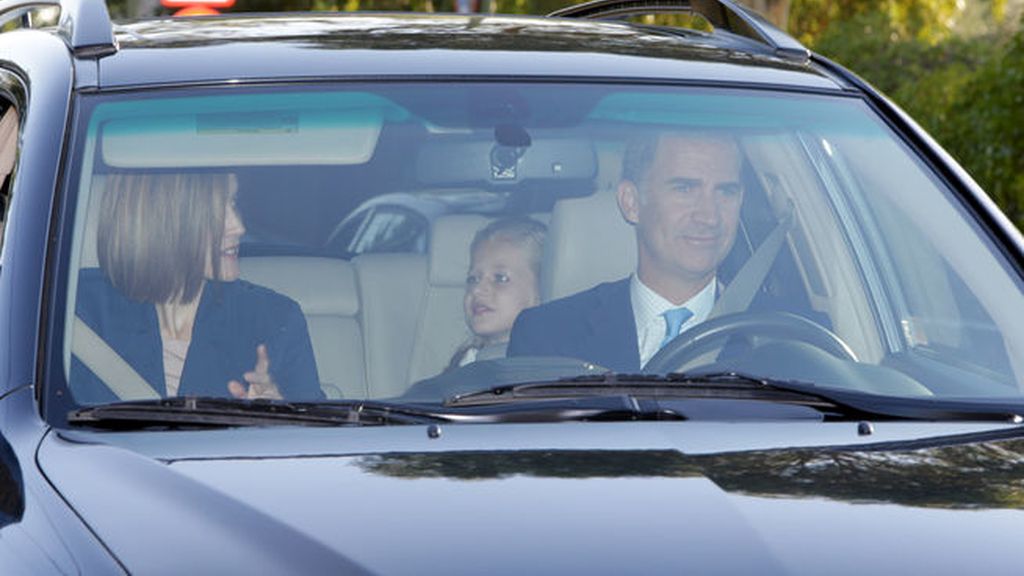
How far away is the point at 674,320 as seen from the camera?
406 cm

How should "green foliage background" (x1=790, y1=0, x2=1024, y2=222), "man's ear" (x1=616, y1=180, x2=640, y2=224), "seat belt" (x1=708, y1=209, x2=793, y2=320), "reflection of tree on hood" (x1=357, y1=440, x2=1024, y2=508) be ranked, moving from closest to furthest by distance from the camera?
"reflection of tree on hood" (x1=357, y1=440, x2=1024, y2=508) < "seat belt" (x1=708, y1=209, x2=793, y2=320) < "man's ear" (x1=616, y1=180, x2=640, y2=224) < "green foliage background" (x1=790, y1=0, x2=1024, y2=222)

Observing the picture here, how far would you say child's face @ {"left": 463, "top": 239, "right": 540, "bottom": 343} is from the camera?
3918mm

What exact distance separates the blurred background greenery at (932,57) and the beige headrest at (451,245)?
8980mm

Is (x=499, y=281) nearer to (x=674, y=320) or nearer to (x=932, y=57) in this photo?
(x=674, y=320)

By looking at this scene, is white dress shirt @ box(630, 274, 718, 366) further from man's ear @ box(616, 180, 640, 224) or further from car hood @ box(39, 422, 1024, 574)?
car hood @ box(39, 422, 1024, 574)

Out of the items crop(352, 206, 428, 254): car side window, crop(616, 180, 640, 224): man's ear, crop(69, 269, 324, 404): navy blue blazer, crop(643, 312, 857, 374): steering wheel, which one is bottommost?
crop(643, 312, 857, 374): steering wheel

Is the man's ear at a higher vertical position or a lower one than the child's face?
higher

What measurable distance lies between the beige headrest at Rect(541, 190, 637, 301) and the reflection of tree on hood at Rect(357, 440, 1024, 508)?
78cm

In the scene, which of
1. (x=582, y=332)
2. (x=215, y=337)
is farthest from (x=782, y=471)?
(x=215, y=337)

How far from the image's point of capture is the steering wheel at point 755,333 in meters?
3.94

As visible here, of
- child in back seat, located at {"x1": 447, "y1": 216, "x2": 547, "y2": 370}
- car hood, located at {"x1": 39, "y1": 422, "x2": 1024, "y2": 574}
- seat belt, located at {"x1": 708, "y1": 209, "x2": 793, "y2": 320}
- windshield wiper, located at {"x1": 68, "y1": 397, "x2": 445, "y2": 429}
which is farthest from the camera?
seat belt, located at {"x1": 708, "y1": 209, "x2": 793, "y2": 320}

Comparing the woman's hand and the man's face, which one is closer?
the woman's hand

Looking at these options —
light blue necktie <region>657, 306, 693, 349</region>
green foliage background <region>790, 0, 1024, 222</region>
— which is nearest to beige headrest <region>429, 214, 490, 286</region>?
light blue necktie <region>657, 306, 693, 349</region>

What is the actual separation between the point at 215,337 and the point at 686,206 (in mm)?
946
